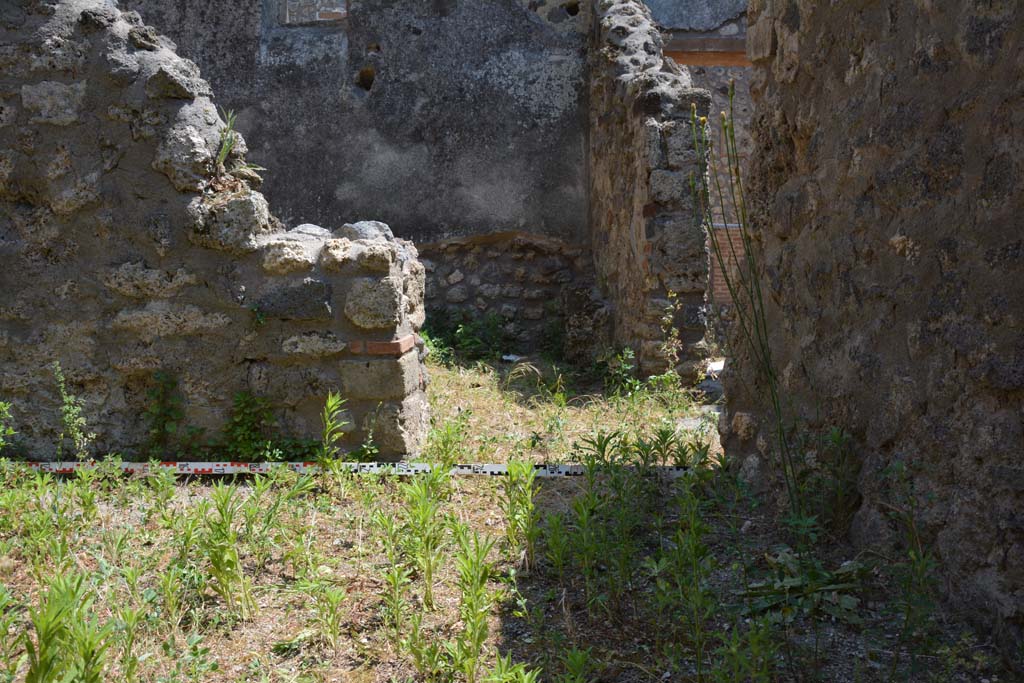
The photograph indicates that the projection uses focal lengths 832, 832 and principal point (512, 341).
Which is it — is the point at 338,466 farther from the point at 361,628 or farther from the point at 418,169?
the point at 418,169

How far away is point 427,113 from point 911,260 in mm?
5815

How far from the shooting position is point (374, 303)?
351cm

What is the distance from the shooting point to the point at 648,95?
18.6 feet

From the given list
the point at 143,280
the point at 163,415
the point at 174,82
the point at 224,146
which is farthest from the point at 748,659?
the point at 174,82

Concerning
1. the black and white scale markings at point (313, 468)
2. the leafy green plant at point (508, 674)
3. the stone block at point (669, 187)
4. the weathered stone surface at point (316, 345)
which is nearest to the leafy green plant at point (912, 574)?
the leafy green plant at point (508, 674)

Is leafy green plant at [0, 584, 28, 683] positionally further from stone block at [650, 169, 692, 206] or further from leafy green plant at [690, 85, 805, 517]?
stone block at [650, 169, 692, 206]

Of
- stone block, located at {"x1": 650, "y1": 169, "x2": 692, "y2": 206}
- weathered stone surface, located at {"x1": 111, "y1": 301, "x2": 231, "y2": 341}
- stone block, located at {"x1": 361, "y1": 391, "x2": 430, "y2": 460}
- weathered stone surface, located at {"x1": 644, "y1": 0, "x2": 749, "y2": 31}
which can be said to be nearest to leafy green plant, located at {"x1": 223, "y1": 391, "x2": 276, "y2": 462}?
weathered stone surface, located at {"x1": 111, "y1": 301, "x2": 231, "y2": 341}

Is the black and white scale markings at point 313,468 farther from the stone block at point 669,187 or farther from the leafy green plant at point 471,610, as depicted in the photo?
the stone block at point 669,187

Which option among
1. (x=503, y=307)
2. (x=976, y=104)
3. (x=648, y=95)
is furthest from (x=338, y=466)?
(x=503, y=307)

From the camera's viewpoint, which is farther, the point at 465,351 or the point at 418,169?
the point at 418,169

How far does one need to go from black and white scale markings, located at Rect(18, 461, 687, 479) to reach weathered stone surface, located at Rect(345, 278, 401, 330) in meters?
0.60

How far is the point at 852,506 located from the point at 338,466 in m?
1.89

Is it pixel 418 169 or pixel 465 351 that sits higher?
pixel 418 169

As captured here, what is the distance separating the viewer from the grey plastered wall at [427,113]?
7.45 m
